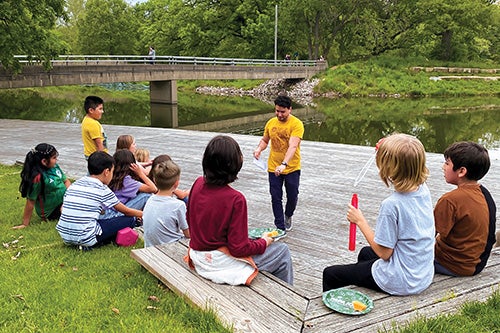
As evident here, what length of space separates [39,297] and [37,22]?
15054 mm

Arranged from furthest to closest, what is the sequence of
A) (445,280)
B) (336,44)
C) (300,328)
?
1. (336,44)
2. (445,280)
3. (300,328)

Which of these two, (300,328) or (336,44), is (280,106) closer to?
(300,328)

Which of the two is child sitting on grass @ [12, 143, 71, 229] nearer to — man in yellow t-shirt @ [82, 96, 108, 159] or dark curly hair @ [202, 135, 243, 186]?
man in yellow t-shirt @ [82, 96, 108, 159]

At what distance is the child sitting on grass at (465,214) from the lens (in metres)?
3.15

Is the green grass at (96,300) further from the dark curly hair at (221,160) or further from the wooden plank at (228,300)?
the dark curly hair at (221,160)

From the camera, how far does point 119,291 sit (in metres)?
3.63

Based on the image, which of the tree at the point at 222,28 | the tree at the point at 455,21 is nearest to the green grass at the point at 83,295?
the tree at the point at 455,21

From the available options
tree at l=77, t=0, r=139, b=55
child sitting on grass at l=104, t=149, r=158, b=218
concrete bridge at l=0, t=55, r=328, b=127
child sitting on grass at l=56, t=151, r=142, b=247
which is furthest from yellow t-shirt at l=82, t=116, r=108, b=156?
tree at l=77, t=0, r=139, b=55

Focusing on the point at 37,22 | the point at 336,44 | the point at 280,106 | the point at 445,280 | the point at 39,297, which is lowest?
the point at 39,297

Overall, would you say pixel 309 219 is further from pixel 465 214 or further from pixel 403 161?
pixel 403 161

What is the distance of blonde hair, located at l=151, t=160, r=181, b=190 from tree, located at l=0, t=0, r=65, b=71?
1312 cm

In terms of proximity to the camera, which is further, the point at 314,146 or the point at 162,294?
the point at 314,146

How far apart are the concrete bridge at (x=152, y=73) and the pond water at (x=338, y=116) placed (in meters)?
1.37

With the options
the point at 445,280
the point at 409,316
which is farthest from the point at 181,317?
the point at 445,280
